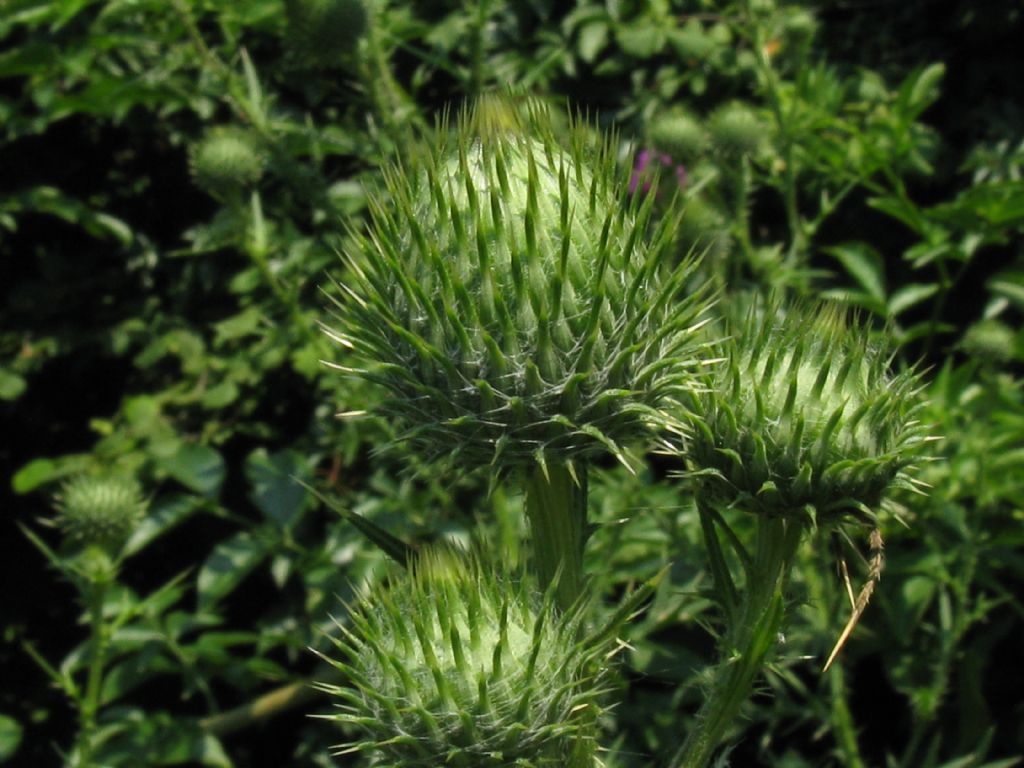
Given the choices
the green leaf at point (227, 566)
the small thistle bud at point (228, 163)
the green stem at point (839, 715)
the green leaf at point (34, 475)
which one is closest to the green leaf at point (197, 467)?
the green leaf at point (227, 566)

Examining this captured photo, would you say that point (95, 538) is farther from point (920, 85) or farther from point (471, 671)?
point (920, 85)

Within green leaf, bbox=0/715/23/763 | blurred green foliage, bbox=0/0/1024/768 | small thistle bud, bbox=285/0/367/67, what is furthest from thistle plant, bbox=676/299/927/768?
green leaf, bbox=0/715/23/763

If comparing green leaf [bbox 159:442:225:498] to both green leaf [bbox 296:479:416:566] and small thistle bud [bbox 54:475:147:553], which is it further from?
green leaf [bbox 296:479:416:566]

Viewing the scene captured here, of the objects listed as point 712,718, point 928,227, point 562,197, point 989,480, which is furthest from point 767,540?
point 928,227

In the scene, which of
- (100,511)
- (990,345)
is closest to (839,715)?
(990,345)

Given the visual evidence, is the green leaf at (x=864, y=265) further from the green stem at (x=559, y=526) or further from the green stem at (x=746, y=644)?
the green stem at (x=559, y=526)

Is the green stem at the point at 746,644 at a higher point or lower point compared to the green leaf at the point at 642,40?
lower

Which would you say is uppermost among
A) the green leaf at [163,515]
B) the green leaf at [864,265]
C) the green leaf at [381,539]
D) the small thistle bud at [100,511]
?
the green leaf at [381,539]
